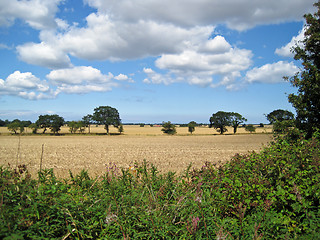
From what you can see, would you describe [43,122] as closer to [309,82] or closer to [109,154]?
[109,154]

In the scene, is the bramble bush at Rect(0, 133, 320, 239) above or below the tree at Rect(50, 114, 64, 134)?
below

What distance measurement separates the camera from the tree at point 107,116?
80.8 metres

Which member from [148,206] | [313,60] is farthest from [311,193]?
[313,60]

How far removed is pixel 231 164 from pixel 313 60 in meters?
6.62

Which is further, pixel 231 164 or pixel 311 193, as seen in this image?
pixel 231 164

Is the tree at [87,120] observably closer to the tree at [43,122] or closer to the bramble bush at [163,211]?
the tree at [43,122]

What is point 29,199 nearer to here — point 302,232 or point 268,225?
point 268,225

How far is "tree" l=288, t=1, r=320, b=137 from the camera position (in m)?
8.51

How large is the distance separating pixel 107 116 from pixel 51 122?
17.8 meters

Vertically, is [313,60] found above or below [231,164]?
above

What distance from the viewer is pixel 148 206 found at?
3332 mm

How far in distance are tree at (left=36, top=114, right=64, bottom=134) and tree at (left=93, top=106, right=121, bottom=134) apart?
11.3 m

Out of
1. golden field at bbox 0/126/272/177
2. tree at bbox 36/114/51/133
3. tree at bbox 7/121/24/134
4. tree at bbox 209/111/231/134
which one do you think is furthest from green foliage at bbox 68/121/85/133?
tree at bbox 209/111/231/134

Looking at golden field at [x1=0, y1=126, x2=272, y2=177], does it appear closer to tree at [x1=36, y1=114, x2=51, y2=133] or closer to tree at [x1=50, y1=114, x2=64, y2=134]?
tree at [x1=50, y1=114, x2=64, y2=134]
